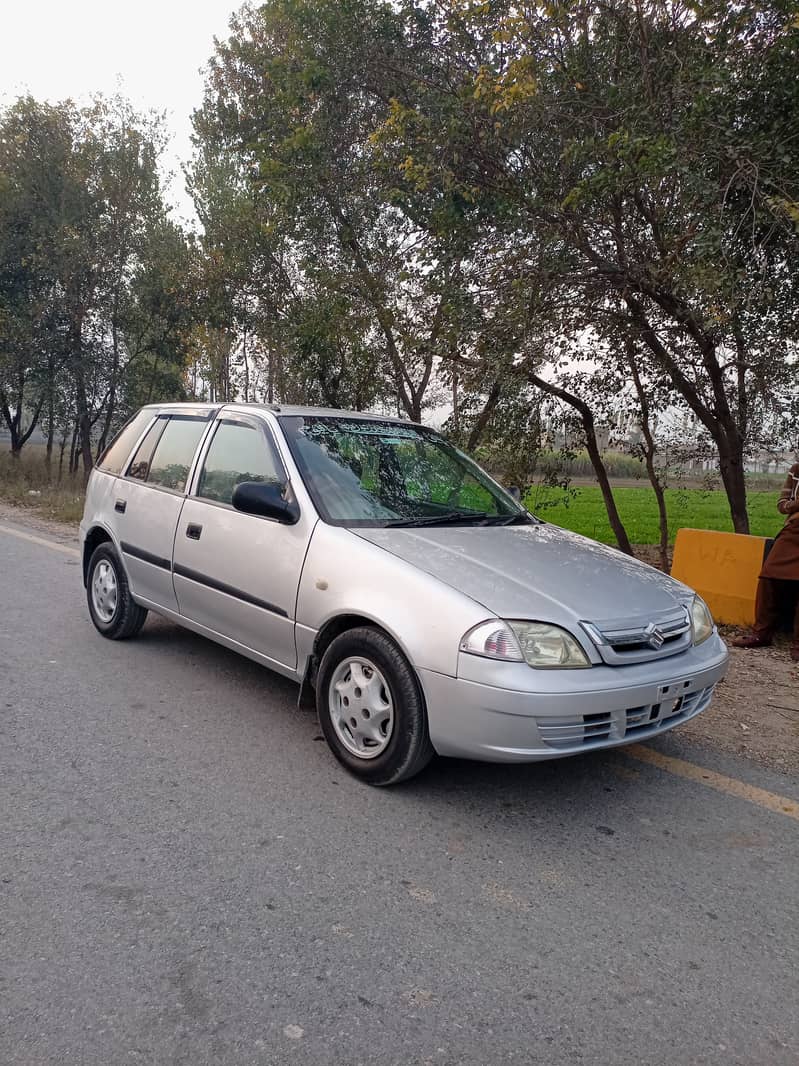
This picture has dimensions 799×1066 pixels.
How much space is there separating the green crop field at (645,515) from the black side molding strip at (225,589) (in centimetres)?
661

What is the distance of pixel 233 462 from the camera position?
15.5 ft

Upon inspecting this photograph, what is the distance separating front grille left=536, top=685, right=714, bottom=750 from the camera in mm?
3184

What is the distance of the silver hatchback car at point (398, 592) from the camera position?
10.6 feet

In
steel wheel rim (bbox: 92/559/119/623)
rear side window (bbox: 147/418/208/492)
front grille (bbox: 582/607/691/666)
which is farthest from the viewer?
steel wheel rim (bbox: 92/559/119/623)

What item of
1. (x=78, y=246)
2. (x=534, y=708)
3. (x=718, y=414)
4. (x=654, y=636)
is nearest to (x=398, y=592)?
(x=534, y=708)

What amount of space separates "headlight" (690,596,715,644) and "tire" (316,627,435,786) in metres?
1.38

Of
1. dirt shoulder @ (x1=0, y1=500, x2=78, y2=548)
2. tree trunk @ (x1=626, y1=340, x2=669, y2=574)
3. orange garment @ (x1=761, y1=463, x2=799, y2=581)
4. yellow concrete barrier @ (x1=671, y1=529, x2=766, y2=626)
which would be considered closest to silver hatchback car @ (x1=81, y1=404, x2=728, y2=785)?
orange garment @ (x1=761, y1=463, x2=799, y2=581)

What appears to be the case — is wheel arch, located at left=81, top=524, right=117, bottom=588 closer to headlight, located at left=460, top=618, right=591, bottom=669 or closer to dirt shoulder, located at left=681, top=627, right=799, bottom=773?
headlight, located at left=460, top=618, right=591, bottom=669

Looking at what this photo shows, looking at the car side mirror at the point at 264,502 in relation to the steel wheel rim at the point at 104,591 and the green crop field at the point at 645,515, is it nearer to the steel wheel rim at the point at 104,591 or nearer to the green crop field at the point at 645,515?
the steel wheel rim at the point at 104,591

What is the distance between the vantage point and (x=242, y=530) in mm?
4395

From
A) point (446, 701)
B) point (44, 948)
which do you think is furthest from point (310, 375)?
point (44, 948)

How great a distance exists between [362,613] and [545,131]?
5.81 metres

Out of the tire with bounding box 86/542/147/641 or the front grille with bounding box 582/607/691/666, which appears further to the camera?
the tire with bounding box 86/542/147/641

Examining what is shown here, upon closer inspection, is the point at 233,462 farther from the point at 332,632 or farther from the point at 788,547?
the point at 788,547
